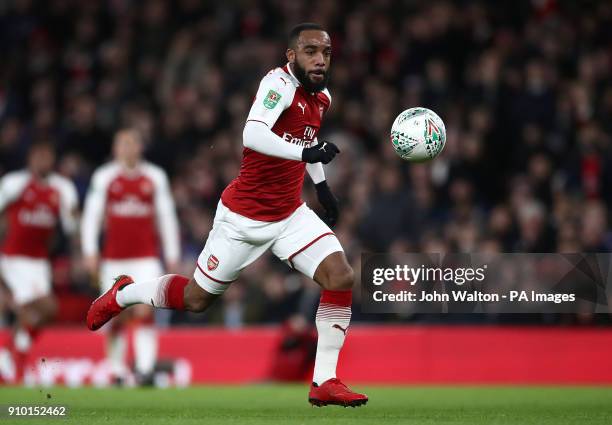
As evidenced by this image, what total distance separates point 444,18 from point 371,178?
2764 mm

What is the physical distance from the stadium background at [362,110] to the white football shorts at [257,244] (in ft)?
16.1

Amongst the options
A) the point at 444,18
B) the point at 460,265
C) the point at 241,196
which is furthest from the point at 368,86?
the point at 241,196

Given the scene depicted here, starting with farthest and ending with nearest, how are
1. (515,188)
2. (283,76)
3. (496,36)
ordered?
1. (496,36)
2. (515,188)
3. (283,76)

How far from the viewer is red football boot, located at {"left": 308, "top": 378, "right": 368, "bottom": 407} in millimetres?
7414

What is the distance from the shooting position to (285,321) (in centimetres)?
1361

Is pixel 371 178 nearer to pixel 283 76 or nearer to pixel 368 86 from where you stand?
pixel 368 86

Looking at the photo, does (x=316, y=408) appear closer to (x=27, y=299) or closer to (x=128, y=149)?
(x=128, y=149)

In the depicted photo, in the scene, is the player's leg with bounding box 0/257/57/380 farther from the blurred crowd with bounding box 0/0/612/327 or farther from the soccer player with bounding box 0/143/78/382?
the blurred crowd with bounding box 0/0/612/327

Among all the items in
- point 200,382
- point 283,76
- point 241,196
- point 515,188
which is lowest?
point 200,382

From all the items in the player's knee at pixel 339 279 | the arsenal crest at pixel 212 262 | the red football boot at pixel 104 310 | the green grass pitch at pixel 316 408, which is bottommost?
the green grass pitch at pixel 316 408

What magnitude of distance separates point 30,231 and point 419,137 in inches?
239

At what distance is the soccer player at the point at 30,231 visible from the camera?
1247 centimetres

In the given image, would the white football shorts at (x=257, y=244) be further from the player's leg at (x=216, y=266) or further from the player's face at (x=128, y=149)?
the player's face at (x=128, y=149)

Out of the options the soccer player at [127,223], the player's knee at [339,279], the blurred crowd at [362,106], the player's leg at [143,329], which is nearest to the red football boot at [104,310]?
the player's knee at [339,279]
